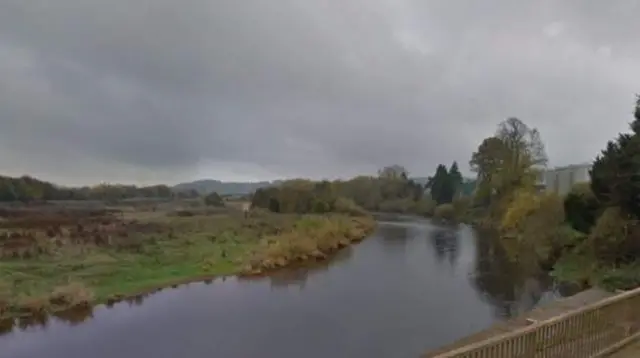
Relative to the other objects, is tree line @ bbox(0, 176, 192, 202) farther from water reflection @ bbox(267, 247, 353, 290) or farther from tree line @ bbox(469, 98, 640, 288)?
tree line @ bbox(469, 98, 640, 288)

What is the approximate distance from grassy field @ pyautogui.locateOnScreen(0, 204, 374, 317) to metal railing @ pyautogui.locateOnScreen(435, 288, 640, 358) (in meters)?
14.6

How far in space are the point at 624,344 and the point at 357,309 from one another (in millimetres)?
9683

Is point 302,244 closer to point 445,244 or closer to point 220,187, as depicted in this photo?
point 445,244

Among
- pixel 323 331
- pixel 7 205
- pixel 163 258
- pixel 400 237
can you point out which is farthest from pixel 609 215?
pixel 7 205

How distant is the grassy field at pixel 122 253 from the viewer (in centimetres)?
1657

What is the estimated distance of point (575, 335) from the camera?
580 cm

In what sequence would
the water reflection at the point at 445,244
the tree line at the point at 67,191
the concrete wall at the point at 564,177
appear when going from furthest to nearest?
1. the tree line at the point at 67,191
2. the concrete wall at the point at 564,177
3. the water reflection at the point at 445,244

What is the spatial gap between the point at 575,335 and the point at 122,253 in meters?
21.6

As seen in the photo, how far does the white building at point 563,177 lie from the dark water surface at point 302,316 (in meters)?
19.5

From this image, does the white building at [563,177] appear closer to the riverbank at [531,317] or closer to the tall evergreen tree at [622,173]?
the tall evergreen tree at [622,173]

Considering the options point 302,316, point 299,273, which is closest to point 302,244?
point 299,273

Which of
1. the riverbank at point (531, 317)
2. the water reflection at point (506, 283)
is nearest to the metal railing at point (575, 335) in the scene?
the riverbank at point (531, 317)

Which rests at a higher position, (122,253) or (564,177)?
(564,177)

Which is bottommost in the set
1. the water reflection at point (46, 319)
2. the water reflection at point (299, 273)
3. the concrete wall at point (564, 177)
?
the water reflection at point (46, 319)
